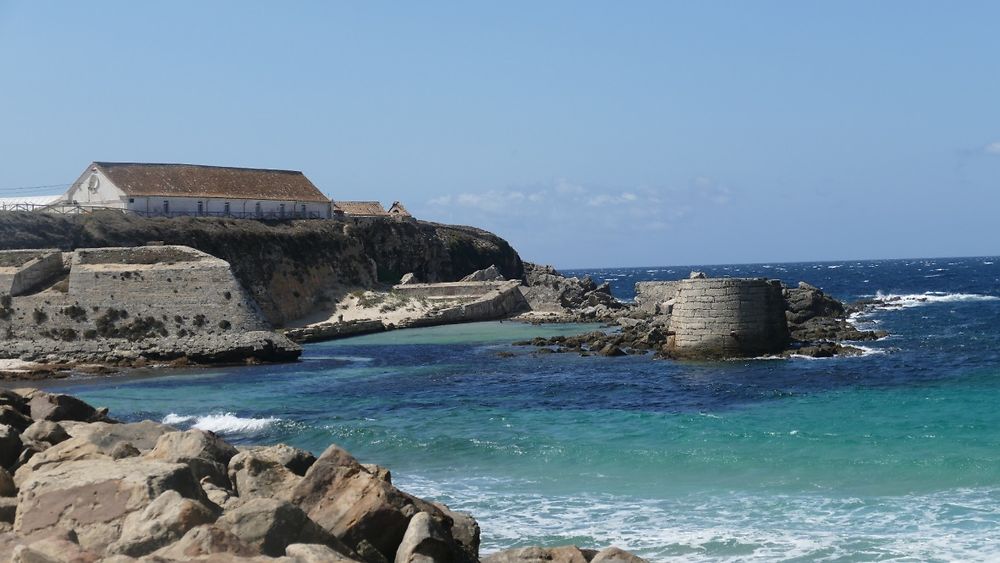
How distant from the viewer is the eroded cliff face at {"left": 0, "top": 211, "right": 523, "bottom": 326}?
142 ft

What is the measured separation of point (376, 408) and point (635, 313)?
2744 centimetres

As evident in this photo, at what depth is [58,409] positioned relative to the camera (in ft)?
42.0

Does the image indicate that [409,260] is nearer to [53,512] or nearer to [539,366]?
[539,366]

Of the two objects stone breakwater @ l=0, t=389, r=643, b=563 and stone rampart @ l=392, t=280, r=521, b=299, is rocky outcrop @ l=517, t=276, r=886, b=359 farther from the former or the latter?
stone rampart @ l=392, t=280, r=521, b=299

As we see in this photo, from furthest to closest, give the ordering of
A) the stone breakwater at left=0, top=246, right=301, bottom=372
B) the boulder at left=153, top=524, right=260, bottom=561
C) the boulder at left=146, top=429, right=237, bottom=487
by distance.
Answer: the stone breakwater at left=0, top=246, right=301, bottom=372 < the boulder at left=146, top=429, right=237, bottom=487 < the boulder at left=153, top=524, right=260, bottom=561

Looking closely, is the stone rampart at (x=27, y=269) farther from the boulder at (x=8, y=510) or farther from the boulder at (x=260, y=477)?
the boulder at (x=8, y=510)

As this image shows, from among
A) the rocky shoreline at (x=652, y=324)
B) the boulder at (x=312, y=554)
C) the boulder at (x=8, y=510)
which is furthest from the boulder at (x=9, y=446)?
the rocky shoreline at (x=652, y=324)

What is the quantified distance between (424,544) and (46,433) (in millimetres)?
5357

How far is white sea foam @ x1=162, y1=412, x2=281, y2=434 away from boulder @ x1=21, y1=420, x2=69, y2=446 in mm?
8502

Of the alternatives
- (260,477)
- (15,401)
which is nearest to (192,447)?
(260,477)

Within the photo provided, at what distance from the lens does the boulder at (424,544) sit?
7.46 m

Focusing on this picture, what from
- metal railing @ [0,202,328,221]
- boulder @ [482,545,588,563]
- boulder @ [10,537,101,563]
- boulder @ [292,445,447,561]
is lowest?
boulder @ [482,545,588,563]

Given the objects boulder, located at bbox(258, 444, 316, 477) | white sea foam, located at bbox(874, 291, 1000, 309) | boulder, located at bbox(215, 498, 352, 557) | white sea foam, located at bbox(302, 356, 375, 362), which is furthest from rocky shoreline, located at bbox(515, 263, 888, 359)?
boulder, located at bbox(215, 498, 352, 557)

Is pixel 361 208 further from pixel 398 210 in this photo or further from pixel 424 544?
pixel 424 544
